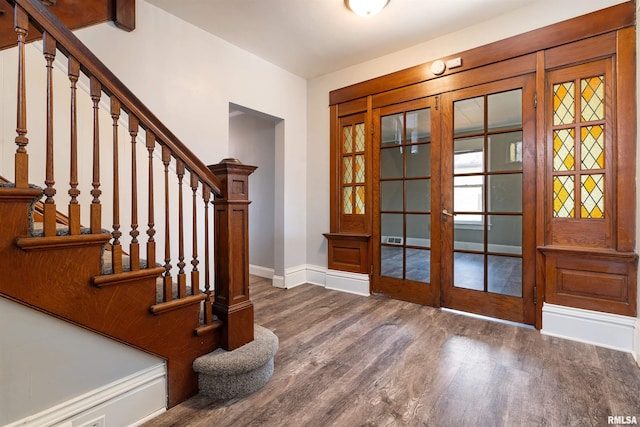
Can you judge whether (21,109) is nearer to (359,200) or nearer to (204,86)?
(204,86)

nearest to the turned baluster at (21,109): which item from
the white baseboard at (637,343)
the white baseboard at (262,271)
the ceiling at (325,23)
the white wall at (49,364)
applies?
the white wall at (49,364)

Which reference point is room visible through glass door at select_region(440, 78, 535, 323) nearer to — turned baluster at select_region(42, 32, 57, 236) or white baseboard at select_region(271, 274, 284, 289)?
white baseboard at select_region(271, 274, 284, 289)

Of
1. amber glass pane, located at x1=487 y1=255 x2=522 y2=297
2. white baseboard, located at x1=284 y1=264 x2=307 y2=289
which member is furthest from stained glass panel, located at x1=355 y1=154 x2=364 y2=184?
amber glass pane, located at x1=487 y1=255 x2=522 y2=297

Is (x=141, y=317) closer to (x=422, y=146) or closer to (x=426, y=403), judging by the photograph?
(x=426, y=403)

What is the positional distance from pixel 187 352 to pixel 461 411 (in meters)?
1.44

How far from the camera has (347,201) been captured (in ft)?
11.8


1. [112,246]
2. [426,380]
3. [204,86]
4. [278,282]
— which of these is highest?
[204,86]

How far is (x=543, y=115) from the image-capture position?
2.39m

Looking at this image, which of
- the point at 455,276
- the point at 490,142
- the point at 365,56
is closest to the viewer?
the point at 490,142

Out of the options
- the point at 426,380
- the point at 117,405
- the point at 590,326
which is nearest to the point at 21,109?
the point at 117,405

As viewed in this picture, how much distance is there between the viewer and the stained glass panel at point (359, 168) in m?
3.47

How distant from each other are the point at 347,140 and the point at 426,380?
Answer: 2.67 m

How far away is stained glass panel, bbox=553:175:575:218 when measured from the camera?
7.60 ft

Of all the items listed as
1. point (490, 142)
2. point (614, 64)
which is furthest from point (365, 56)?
point (614, 64)
